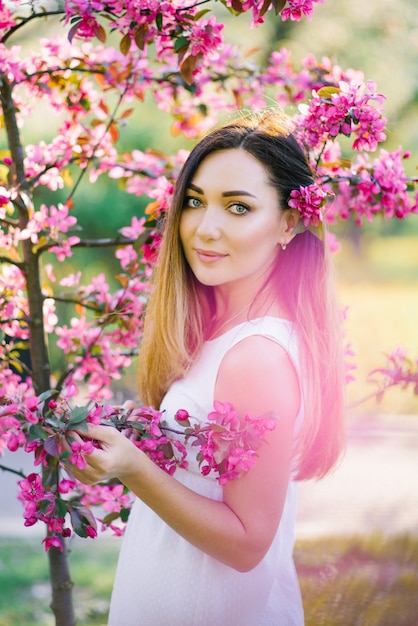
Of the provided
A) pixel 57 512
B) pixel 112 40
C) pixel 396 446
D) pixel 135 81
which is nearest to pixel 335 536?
pixel 396 446

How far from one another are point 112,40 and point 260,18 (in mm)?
4276

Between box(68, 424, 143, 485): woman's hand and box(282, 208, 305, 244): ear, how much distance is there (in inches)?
17.1

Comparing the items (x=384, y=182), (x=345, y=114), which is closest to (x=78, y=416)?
(x=345, y=114)

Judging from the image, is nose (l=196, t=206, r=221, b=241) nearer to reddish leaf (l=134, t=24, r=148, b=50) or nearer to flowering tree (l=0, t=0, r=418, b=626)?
flowering tree (l=0, t=0, r=418, b=626)

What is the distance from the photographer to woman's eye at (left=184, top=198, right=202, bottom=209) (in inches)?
53.6

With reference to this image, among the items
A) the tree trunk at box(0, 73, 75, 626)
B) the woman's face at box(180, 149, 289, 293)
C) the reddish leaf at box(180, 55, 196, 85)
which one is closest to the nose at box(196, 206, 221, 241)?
the woman's face at box(180, 149, 289, 293)

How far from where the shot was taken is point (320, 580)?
3.13 m

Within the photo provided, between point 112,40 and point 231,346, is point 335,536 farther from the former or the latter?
point 112,40

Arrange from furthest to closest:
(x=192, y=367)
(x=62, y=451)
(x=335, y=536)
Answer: (x=335, y=536)
(x=192, y=367)
(x=62, y=451)

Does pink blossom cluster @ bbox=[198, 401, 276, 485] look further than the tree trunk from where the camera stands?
No

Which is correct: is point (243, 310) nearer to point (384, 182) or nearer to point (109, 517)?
point (384, 182)

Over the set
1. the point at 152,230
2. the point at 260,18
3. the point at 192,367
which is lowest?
the point at 192,367

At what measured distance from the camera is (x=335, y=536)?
3.72m

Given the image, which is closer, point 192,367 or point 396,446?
point 192,367
